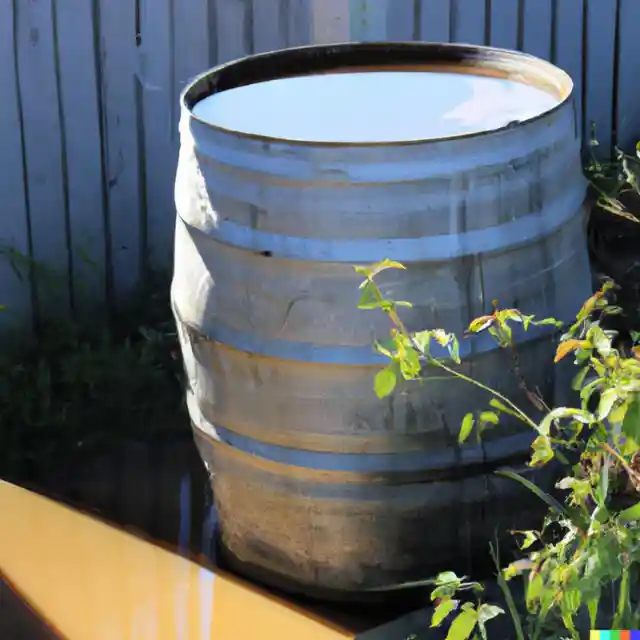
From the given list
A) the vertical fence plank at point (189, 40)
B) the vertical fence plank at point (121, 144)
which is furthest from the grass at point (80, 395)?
the vertical fence plank at point (189, 40)

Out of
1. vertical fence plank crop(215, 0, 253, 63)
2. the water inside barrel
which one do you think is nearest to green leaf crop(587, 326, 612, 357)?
the water inside barrel

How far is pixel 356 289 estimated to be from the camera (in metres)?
1.74

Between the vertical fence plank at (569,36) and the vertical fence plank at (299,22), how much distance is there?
817 mm

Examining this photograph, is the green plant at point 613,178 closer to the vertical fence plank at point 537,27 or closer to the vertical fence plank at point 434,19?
the vertical fence plank at point 537,27

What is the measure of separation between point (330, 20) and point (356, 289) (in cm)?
167

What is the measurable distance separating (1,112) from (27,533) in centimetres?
141

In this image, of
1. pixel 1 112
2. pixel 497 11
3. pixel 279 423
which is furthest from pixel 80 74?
pixel 279 423

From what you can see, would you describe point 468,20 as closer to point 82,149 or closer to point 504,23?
point 504,23

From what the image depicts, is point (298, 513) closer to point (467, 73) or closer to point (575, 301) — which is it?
point (575, 301)

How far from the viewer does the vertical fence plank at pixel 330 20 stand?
10.5 feet

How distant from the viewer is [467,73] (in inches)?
85.7

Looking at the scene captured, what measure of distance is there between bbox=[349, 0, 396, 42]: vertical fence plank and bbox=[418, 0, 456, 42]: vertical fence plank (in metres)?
0.11

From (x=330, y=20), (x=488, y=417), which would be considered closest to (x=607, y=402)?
(x=488, y=417)

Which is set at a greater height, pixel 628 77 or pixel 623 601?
pixel 628 77
